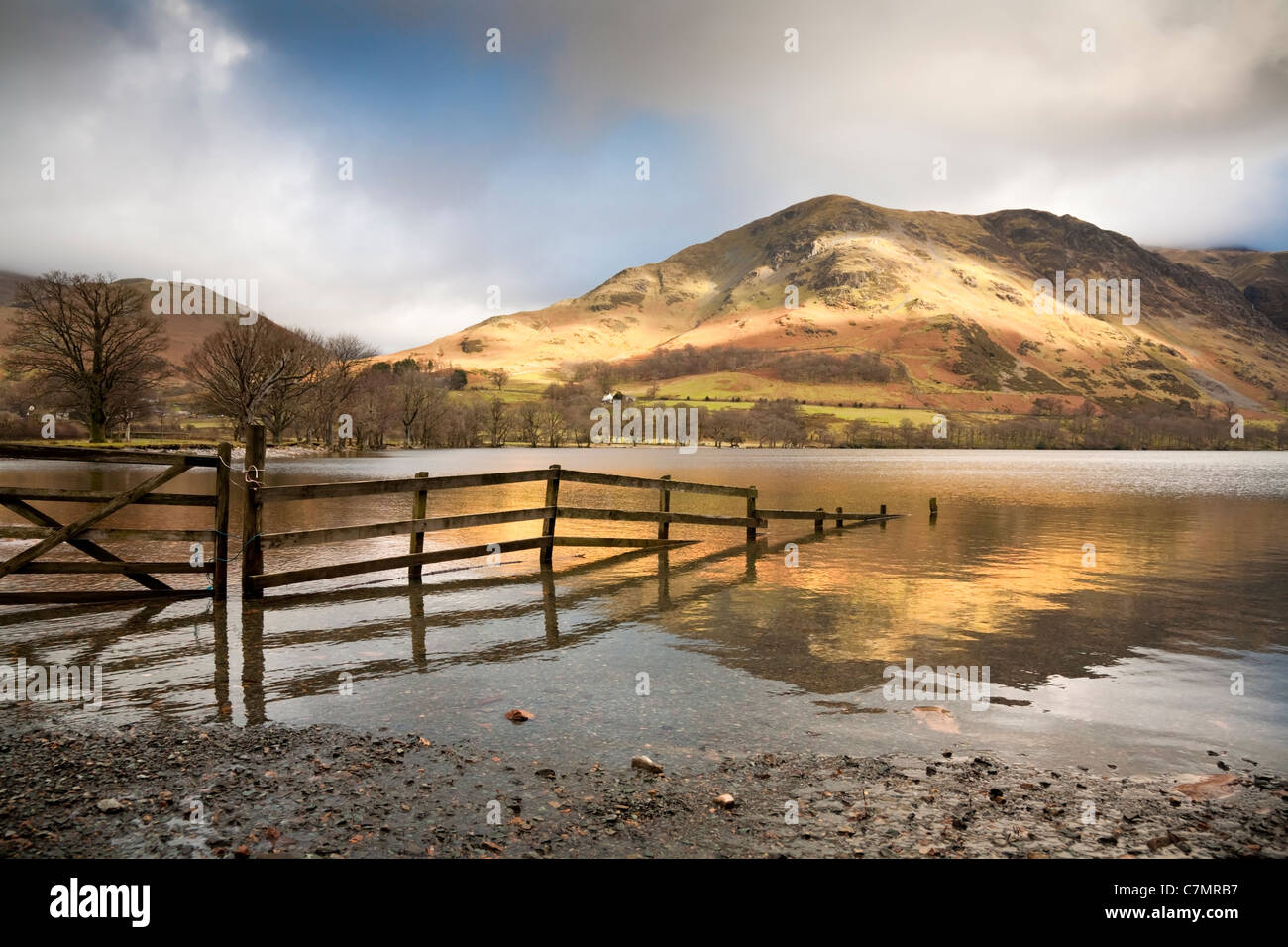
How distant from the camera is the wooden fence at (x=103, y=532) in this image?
1139cm

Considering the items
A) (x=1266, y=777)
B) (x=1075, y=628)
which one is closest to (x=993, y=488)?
(x=1075, y=628)

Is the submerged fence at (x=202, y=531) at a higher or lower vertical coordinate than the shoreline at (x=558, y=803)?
higher

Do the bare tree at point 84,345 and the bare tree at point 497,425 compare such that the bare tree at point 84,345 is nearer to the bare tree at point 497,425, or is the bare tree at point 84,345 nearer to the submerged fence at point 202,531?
the submerged fence at point 202,531

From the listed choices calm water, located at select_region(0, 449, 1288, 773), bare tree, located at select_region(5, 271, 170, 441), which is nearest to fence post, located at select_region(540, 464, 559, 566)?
calm water, located at select_region(0, 449, 1288, 773)

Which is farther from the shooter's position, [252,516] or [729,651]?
[252,516]

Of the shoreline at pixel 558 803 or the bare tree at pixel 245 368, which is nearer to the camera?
the shoreline at pixel 558 803

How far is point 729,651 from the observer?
10719 millimetres

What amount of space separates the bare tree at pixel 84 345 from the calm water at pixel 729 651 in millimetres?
55490

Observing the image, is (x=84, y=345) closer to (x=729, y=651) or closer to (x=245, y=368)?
(x=245, y=368)

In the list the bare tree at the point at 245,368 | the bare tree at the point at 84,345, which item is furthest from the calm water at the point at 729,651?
the bare tree at the point at 84,345

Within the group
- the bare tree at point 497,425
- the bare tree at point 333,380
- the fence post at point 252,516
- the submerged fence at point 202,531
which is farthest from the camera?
the bare tree at point 497,425

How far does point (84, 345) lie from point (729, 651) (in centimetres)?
7893

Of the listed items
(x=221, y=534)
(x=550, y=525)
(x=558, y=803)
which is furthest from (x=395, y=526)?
(x=558, y=803)
